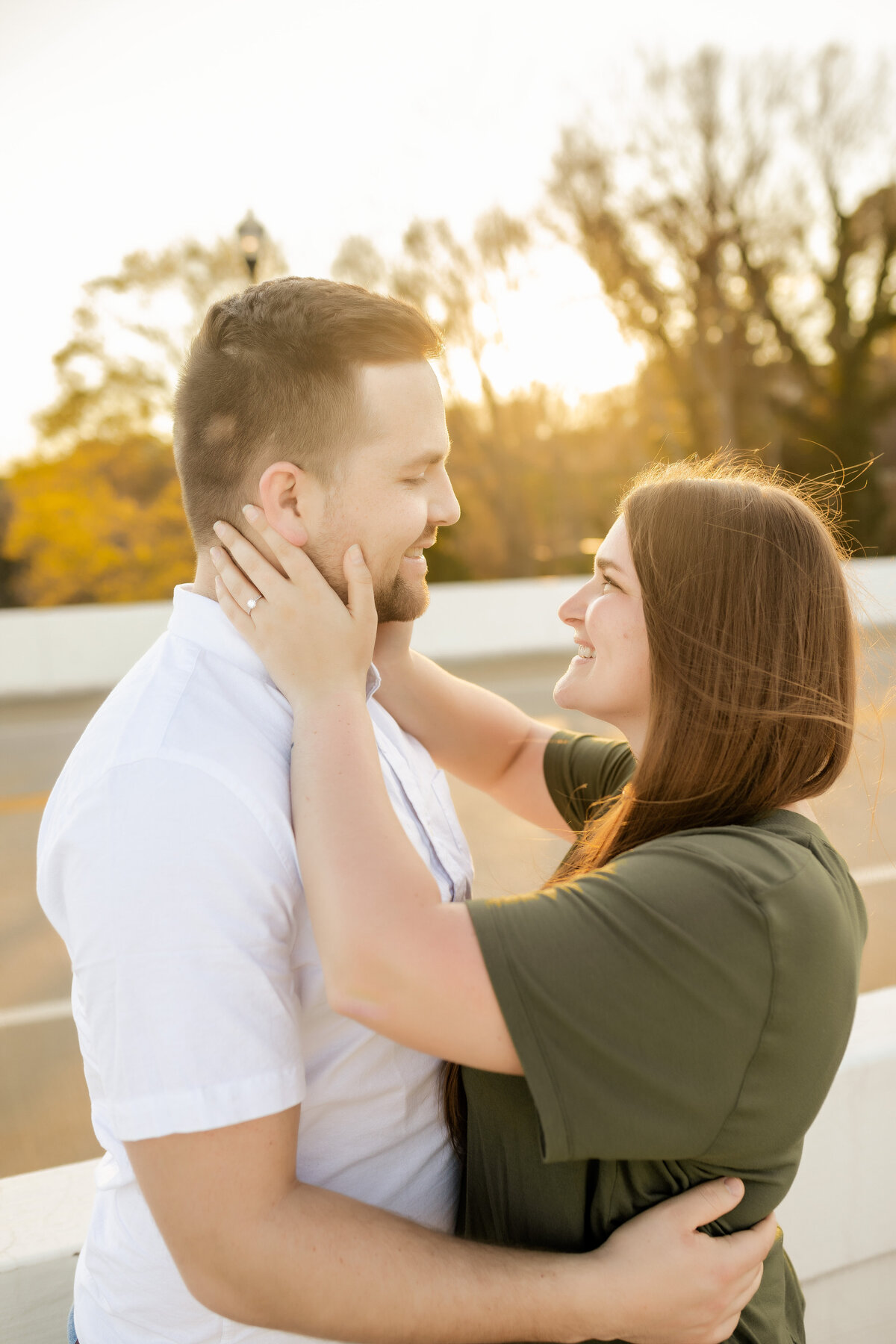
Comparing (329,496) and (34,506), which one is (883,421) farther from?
(329,496)

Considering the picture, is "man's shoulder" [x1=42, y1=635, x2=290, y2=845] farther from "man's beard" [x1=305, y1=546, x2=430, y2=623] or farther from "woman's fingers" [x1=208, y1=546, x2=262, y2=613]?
"man's beard" [x1=305, y1=546, x2=430, y2=623]

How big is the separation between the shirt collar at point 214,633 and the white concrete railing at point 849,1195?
113 centimetres

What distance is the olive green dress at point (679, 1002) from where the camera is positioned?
1.26 meters

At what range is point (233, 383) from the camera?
67.5 inches

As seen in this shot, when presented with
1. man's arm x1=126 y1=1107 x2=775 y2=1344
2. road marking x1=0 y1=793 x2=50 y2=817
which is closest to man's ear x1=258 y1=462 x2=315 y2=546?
man's arm x1=126 y1=1107 x2=775 y2=1344

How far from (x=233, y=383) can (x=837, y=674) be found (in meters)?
1.15

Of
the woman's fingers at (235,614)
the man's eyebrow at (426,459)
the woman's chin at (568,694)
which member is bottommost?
the woman's chin at (568,694)

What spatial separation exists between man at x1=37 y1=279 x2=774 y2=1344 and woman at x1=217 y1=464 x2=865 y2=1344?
0.23 feet

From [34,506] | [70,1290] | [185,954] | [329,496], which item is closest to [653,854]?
[185,954]

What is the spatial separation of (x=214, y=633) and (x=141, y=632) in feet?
49.7

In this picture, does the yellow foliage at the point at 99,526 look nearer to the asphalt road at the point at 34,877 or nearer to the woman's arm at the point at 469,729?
the asphalt road at the point at 34,877

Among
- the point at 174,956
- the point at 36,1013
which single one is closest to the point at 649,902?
the point at 174,956

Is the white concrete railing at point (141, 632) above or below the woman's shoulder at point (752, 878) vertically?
below

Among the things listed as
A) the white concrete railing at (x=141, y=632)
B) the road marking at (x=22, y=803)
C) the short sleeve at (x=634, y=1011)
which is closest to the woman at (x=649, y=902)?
the short sleeve at (x=634, y=1011)
